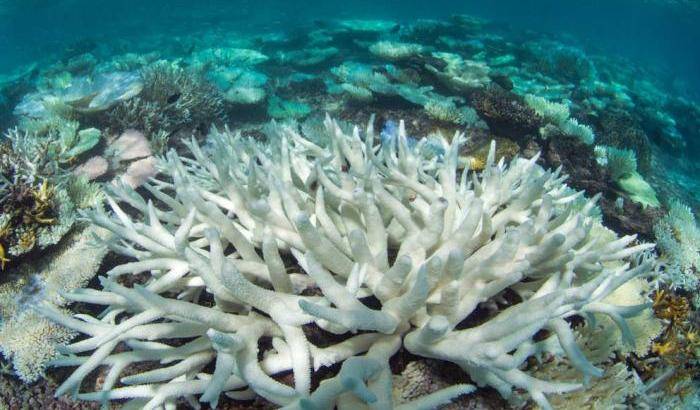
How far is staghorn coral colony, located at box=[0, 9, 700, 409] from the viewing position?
1857mm

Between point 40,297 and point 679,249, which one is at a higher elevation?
point 679,249

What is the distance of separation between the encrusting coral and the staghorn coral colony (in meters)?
0.01

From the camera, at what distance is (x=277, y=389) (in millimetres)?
1730

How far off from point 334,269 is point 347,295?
373 mm

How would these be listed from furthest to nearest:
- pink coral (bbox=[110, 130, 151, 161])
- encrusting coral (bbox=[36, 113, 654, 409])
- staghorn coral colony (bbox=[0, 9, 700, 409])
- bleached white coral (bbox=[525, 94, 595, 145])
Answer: bleached white coral (bbox=[525, 94, 595, 145]), pink coral (bbox=[110, 130, 151, 161]), staghorn coral colony (bbox=[0, 9, 700, 409]), encrusting coral (bbox=[36, 113, 654, 409])

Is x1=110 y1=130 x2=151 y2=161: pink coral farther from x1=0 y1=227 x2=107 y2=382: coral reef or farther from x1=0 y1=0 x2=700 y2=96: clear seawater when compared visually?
x1=0 y1=0 x2=700 y2=96: clear seawater

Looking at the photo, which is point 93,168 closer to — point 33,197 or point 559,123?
point 33,197

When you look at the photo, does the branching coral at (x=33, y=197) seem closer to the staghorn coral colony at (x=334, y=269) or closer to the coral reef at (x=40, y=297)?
the staghorn coral colony at (x=334, y=269)

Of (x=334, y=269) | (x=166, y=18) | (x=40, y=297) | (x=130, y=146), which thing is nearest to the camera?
(x=334, y=269)

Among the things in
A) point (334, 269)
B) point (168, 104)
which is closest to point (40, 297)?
A: point (334, 269)

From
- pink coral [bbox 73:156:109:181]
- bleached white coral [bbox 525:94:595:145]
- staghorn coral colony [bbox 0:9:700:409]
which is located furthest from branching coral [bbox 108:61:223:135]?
bleached white coral [bbox 525:94:595:145]

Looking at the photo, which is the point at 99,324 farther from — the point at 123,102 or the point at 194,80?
the point at 194,80

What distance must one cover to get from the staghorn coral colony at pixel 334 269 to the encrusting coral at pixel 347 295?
0.01 meters

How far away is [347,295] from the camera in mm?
1744
